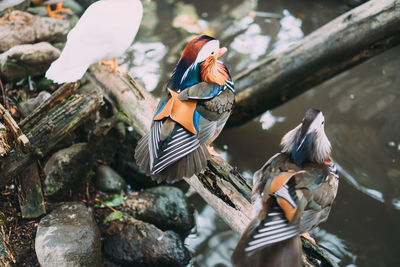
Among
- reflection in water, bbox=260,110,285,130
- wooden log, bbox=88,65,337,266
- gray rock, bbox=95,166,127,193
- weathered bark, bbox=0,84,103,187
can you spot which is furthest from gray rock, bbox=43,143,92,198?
reflection in water, bbox=260,110,285,130

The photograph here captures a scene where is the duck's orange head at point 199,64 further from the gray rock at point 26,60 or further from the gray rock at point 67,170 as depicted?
the gray rock at point 26,60

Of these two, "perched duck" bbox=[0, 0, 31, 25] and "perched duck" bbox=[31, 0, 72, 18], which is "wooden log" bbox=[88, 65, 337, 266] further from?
"perched duck" bbox=[31, 0, 72, 18]

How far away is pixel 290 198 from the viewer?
197cm

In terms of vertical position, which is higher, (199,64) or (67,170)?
Answer: (199,64)

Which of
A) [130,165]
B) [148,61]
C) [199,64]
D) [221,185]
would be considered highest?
[199,64]

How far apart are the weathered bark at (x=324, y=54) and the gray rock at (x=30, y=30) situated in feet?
5.73

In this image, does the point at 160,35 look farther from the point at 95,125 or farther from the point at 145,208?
the point at 145,208

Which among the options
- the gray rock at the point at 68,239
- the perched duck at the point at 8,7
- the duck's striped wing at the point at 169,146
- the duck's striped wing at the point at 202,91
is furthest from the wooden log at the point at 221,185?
the perched duck at the point at 8,7

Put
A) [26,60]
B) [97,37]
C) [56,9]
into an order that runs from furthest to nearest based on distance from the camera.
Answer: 1. [56,9]
2. [26,60]
3. [97,37]

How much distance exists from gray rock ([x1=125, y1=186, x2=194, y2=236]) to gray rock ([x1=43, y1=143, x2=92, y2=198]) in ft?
1.31

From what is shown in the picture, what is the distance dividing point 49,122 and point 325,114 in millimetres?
2556

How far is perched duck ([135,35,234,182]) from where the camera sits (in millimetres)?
2270

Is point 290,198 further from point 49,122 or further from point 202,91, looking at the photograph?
point 49,122

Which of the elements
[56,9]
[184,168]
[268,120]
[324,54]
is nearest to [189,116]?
[184,168]
